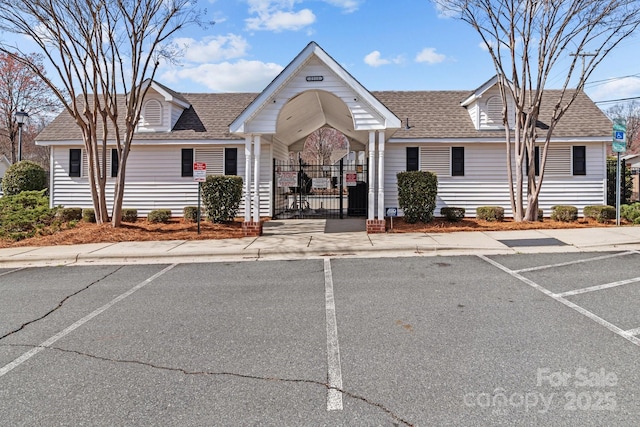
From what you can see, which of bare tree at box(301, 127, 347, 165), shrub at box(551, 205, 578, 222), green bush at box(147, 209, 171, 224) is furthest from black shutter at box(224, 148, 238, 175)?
bare tree at box(301, 127, 347, 165)

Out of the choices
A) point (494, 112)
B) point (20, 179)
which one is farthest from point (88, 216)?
point (494, 112)

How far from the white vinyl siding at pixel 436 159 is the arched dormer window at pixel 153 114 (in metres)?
10.9

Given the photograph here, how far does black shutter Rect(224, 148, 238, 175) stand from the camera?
54.0 feet

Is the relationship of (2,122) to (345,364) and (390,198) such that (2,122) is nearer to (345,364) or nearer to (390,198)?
(390,198)

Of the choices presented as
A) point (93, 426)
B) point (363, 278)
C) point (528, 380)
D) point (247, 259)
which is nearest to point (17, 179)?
point (247, 259)

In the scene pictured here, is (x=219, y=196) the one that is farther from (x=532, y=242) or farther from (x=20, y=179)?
(x=20, y=179)

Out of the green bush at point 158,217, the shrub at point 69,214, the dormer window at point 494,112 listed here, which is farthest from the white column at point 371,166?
the shrub at point 69,214

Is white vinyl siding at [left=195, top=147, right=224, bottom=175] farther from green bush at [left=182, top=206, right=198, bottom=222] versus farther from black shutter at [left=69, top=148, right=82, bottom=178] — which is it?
black shutter at [left=69, top=148, right=82, bottom=178]

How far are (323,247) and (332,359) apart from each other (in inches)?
234

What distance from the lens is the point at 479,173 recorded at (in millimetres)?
16141

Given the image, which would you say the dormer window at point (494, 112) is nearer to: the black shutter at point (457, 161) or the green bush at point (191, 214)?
the black shutter at point (457, 161)

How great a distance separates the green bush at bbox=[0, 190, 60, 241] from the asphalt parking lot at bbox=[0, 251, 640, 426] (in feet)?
20.7

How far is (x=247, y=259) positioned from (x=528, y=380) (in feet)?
21.8

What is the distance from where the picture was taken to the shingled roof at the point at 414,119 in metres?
15.9
